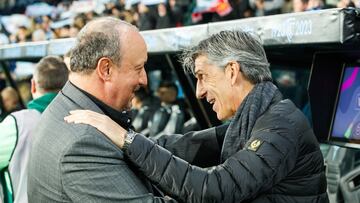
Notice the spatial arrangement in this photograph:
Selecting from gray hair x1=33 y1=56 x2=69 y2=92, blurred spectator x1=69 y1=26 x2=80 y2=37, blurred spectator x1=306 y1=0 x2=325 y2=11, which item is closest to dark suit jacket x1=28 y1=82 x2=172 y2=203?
gray hair x1=33 y1=56 x2=69 y2=92

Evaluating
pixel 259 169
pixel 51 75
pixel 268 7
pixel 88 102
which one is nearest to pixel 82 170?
pixel 88 102

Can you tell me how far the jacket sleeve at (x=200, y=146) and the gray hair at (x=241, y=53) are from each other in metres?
0.42

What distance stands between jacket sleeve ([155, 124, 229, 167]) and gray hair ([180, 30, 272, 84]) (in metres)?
0.42

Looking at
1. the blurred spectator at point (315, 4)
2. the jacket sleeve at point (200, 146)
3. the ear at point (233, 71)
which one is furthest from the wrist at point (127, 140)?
the blurred spectator at point (315, 4)

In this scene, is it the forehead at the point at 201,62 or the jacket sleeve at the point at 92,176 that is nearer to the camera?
the jacket sleeve at the point at 92,176

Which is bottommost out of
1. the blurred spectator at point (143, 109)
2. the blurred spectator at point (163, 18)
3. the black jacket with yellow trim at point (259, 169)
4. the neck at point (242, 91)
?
the blurred spectator at point (143, 109)

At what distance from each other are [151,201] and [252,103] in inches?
23.9

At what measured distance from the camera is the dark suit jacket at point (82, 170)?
2018 mm

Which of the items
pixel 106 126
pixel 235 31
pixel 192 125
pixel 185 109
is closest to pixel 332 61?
pixel 235 31

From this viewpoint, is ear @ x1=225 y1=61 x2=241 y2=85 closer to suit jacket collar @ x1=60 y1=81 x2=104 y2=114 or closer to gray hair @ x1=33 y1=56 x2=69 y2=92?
suit jacket collar @ x1=60 y1=81 x2=104 y2=114

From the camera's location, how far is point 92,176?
2018 millimetres

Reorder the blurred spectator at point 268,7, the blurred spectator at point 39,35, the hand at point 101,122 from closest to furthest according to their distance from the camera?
the hand at point 101,122 < the blurred spectator at point 268,7 < the blurred spectator at point 39,35

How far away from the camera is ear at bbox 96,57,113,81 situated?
2.17m

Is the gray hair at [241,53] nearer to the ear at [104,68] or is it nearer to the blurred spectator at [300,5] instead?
the ear at [104,68]
